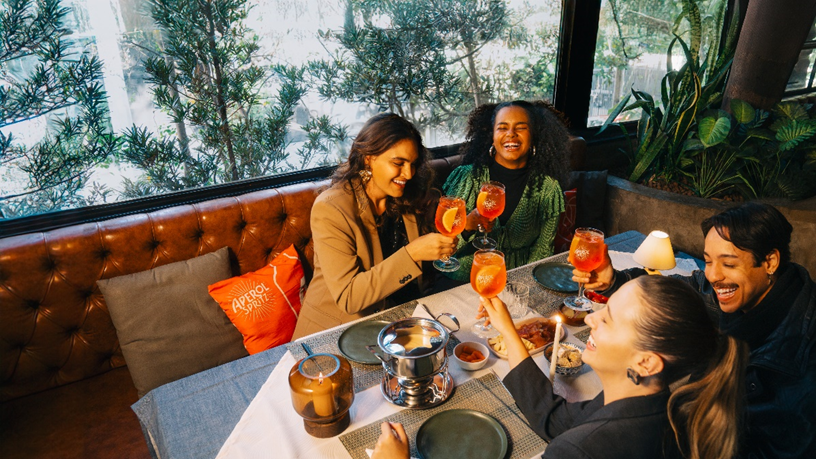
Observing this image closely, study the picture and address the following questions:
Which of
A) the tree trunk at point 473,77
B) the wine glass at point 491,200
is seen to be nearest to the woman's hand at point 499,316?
the wine glass at point 491,200

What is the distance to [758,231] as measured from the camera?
1.55 meters

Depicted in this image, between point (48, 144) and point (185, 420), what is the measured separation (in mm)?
1778

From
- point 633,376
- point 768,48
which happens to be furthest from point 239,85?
point 768,48

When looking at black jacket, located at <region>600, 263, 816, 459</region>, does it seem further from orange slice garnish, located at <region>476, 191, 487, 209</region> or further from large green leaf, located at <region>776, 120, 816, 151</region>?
large green leaf, located at <region>776, 120, 816, 151</region>

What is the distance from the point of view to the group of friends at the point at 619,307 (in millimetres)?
1109

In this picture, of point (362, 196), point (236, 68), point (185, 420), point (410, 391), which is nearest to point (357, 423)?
point (410, 391)

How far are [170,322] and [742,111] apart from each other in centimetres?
393

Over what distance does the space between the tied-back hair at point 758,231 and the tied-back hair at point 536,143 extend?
1.23 m

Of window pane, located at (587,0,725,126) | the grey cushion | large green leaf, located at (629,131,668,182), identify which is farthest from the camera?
window pane, located at (587,0,725,126)

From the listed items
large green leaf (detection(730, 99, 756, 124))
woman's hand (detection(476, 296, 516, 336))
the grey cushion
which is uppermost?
large green leaf (detection(730, 99, 756, 124))

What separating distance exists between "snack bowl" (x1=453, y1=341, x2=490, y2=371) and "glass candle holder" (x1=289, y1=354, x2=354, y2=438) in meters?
0.38

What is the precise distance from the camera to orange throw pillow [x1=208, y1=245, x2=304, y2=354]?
2287mm

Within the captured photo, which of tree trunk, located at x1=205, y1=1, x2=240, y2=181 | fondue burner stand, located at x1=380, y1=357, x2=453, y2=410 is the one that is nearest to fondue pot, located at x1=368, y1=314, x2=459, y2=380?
fondue burner stand, located at x1=380, y1=357, x2=453, y2=410

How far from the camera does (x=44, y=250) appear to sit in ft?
6.88
